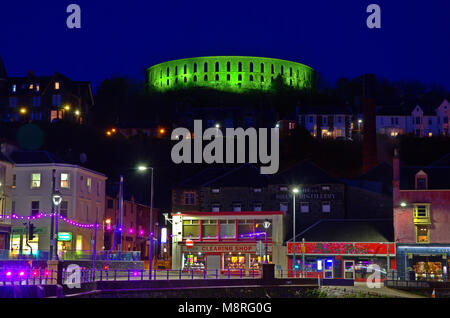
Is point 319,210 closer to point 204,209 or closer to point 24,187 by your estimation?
point 204,209

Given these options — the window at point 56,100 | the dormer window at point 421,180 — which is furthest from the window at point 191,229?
the window at point 56,100

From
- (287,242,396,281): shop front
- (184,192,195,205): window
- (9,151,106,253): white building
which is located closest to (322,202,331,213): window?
(287,242,396,281): shop front

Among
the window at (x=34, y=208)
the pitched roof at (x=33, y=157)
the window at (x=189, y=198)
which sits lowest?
the window at (x=34, y=208)

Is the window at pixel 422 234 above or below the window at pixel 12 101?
below

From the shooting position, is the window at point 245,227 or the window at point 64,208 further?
the window at point 64,208

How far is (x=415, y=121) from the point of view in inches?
6088

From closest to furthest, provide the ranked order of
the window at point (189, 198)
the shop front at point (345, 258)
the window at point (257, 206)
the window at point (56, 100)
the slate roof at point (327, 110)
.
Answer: the shop front at point (345, 258)
the window at point (257, 206)
the window at point (189, 198)
the window at point (56, 100)
the slate roof at point (327, 110)

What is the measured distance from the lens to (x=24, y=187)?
79438 millimetres

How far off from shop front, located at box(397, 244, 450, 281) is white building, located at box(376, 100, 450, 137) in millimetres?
82473

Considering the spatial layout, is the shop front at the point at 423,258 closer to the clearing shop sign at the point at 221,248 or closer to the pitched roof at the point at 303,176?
the clearing shop sign at the point at 221,248

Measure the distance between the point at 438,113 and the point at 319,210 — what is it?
8092 centimetres

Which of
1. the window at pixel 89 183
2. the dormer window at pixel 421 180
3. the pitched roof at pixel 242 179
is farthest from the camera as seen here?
the pitched roof at pixel 242 179

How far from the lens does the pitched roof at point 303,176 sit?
3302 inches

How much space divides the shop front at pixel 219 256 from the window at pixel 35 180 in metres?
15.6
